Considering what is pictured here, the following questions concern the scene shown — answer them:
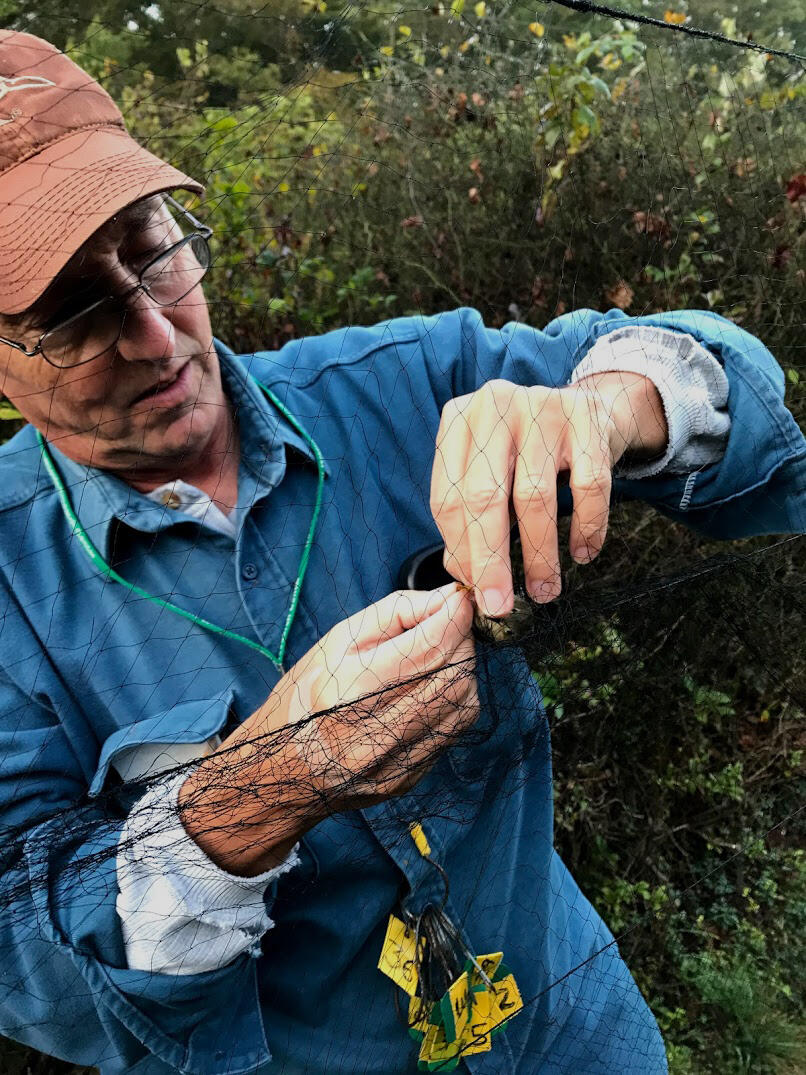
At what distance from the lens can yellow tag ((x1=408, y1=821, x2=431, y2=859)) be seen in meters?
1.12

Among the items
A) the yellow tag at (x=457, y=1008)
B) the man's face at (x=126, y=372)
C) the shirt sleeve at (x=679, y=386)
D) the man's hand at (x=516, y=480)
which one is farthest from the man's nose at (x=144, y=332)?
the yellow tag at (x=457, y=1008)

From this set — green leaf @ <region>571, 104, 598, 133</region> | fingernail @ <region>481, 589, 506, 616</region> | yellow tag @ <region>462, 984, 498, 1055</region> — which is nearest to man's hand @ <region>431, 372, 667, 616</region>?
fingernail @ <region>481, 589, 506, 616</region>

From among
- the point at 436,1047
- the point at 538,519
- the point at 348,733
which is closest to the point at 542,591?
the point at 538,519

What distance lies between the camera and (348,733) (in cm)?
91

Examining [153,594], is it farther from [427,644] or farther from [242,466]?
[427,644]

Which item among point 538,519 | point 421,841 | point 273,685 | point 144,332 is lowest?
point 421,841

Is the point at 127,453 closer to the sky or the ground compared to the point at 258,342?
closer to the sky

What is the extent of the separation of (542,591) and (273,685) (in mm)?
423

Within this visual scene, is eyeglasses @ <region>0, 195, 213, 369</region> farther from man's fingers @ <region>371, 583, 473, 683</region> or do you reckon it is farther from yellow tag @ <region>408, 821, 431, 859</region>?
yellow tag @ <region>408, 821, 431, 859</region>

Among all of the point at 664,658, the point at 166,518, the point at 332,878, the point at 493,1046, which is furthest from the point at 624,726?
the point at 166,518

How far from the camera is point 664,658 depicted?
1429 mm

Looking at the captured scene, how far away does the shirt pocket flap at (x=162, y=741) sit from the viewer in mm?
1064

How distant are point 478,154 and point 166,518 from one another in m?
1.79

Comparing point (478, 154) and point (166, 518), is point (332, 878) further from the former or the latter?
point (478, 154)
